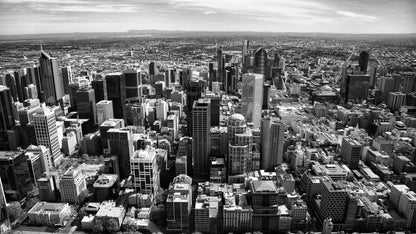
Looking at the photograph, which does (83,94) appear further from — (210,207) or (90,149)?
(210,207)

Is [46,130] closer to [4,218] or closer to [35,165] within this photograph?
[35,165]

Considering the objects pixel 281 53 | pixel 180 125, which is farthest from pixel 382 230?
pixel 281 53

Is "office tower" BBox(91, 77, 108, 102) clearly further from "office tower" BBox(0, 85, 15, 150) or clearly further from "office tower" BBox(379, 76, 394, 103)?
"office tower" BBox(379, 76, 394, 103)

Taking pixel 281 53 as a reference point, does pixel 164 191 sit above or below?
below

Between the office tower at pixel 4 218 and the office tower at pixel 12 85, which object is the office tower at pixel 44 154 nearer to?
the office tower at pixel 4 218

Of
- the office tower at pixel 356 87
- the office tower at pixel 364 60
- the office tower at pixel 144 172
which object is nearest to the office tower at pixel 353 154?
the office tower at pixel 144 172

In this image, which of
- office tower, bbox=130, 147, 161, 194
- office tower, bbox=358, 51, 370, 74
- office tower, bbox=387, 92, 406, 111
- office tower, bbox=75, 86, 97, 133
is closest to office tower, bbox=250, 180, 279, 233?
office tower, bbox=130, 147, 161, 194

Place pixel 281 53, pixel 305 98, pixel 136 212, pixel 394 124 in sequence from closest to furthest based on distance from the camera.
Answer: pixel 136 212
pixel 394 124
pixel 305 98
pixel 281 53
